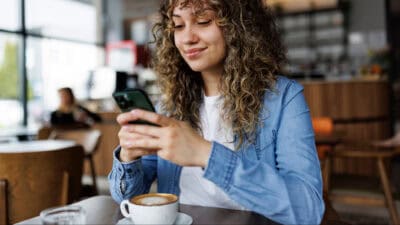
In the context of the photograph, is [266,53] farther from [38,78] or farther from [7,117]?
[38,78]

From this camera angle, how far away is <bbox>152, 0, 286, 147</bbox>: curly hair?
1041 mm

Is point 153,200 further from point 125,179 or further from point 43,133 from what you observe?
point 43,133

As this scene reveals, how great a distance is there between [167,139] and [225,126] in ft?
1.44

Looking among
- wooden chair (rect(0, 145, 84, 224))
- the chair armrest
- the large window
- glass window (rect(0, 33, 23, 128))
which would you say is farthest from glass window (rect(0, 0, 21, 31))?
the chair armrest

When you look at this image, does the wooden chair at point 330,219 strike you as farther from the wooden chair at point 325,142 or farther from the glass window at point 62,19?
the glass window at point 62,19

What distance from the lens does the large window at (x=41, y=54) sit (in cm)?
590

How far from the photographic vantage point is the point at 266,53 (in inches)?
44.1

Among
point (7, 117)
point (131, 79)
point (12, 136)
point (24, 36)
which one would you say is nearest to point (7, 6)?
point (24, 36)

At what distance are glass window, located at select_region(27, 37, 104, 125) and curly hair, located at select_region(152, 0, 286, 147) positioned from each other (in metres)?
5.42

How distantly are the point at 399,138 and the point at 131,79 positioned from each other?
457 centimetres

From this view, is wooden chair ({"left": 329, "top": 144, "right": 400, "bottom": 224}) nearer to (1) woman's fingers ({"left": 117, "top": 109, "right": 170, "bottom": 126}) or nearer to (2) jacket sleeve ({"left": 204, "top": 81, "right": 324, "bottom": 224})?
(2) jacket sleeve ({"left": 204, "top": 81, "right": 324, "bottom": 224})

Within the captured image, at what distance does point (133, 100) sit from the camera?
2.27 ft

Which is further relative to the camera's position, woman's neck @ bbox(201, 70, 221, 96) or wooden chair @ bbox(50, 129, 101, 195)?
wooden chair @ bbox(50, 129, 101, 195)

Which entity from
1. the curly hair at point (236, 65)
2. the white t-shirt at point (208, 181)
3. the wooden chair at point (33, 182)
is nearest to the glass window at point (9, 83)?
the wooden chair at point (33, 182)
